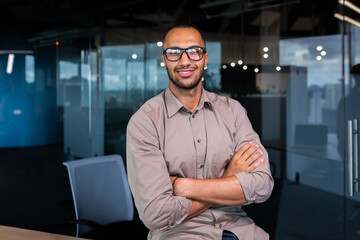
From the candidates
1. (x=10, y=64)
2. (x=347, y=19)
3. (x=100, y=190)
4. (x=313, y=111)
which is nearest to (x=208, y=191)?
(x=100, y=190)

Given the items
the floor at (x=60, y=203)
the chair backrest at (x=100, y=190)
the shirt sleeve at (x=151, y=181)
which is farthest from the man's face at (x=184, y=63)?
the floor at (x=60, y=203)

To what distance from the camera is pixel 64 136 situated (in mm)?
5352

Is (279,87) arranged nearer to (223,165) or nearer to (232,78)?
(232,78)

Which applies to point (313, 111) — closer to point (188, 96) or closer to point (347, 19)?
point (347, 19)

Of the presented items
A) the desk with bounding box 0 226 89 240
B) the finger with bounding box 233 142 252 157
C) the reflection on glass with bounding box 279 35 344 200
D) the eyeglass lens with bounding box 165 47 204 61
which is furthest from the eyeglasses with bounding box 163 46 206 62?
the reflection on glass with bounding box 279 35 344 200

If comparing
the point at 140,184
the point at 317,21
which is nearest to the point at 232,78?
the point at 317,21

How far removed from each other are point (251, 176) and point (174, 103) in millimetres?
519

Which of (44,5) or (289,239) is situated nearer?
(289,239)

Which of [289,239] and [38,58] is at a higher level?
[38,58]

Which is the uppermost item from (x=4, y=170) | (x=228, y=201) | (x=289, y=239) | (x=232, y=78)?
(x=232, y=78)

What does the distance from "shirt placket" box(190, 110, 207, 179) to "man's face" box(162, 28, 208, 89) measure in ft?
0.57

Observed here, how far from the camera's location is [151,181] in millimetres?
1634

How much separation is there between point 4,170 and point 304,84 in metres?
4.18

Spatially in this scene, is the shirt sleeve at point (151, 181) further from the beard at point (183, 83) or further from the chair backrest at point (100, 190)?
the chair backrest at point (100, 190)
